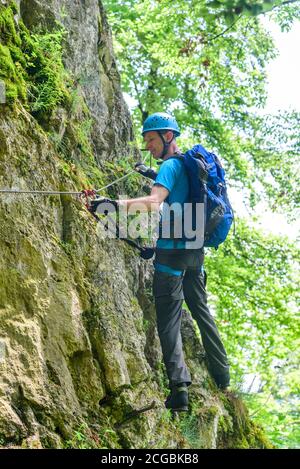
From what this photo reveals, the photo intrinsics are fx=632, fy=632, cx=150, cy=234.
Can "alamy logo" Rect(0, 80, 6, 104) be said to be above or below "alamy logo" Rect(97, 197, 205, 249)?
above

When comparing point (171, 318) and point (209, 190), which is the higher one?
point (209, 190)

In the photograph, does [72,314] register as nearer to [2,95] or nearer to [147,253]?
[147,253]

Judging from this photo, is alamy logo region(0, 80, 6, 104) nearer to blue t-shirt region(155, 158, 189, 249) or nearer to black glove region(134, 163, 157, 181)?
blue t-shirt region(155, 158, 189, 249)

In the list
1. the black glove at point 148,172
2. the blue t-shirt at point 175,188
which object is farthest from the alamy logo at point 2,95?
the black glove at point 148,172

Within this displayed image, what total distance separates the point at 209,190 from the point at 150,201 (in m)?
0.95

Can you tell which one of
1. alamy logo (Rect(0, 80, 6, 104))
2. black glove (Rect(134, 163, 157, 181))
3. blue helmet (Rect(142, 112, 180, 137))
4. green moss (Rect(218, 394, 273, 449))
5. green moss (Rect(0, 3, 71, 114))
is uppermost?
green moss (Rect(0, 3, 71, 114))

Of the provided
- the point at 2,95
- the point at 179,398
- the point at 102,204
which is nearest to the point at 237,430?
the point at 179,398

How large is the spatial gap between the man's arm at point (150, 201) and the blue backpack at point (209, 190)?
18.3 inches

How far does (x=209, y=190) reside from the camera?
6820 millimetres

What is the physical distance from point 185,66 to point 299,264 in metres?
6.66

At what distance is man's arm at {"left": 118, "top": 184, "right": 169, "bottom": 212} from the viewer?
Result: 599 centimetres

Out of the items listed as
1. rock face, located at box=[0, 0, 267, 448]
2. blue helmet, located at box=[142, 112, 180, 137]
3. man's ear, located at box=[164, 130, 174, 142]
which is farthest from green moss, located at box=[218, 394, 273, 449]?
blue helmet, located at box=[142, 112, 180, 137]

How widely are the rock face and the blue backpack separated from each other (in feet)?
3.76

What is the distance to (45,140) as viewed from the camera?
6145 millimetres
